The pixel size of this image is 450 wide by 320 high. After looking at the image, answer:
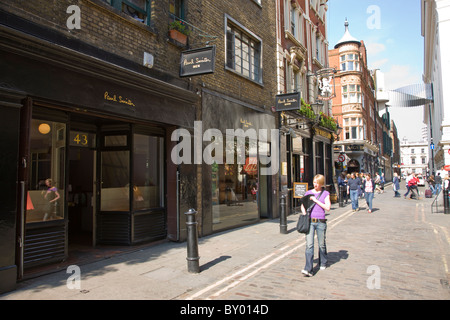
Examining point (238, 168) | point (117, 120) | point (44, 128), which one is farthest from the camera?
point (238, 168)

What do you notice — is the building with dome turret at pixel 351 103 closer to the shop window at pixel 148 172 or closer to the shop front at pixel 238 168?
the shop front at pixel 238 168

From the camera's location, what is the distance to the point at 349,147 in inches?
1565

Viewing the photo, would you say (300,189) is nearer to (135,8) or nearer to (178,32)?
(178,32)

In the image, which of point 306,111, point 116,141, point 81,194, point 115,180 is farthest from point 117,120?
point 306,111

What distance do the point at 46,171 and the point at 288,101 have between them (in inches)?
367

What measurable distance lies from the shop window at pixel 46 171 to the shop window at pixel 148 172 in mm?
1890

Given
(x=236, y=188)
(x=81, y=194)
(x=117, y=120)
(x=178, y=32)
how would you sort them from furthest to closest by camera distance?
(x=236, y=188), (x=81, y=194), (x=178, y=32), (x=117, y=120)

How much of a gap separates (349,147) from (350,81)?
346 inches

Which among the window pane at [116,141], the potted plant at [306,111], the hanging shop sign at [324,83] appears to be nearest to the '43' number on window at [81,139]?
the window pane at [116,141]

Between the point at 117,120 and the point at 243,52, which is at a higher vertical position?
the point at 243,52

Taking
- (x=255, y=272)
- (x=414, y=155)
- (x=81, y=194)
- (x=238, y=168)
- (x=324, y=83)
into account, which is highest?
(x=414, y=155)

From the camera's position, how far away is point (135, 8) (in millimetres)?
7156
